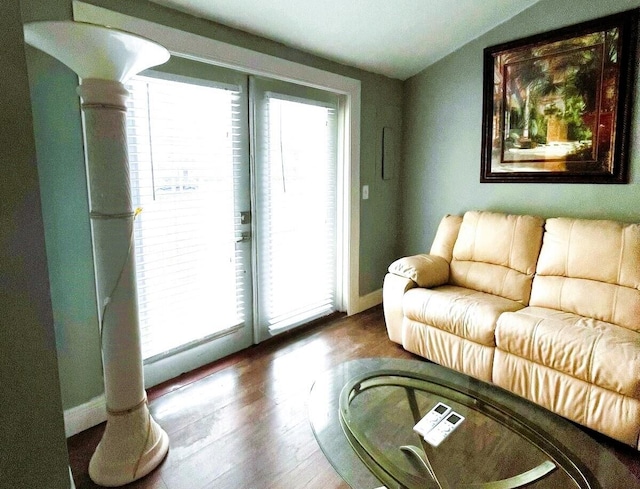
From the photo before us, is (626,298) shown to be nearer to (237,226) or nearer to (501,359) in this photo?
(501,359)

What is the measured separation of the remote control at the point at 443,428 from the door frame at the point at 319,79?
6.33 feet

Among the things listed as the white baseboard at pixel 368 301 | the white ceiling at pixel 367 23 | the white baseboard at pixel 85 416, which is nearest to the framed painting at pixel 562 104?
the white ceiling at pixel 367 23

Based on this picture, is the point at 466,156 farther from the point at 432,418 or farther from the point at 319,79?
the point at 432,418

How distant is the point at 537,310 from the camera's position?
7.50 feet

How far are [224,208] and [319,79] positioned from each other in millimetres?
1203

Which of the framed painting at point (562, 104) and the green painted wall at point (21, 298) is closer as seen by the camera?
the green painted wall at point (21, 298)

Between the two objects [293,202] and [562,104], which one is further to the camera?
[293,202]

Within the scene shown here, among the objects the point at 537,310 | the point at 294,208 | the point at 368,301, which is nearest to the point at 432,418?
the point at 537,310

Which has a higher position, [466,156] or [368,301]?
[466,156]

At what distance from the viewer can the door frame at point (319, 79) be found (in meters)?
1.87

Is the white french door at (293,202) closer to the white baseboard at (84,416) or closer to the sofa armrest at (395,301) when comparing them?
the sofa armrest at (395,301)

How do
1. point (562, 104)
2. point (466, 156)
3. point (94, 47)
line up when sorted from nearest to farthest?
point (94, 47) → point (562, 104) → point (466, 156)

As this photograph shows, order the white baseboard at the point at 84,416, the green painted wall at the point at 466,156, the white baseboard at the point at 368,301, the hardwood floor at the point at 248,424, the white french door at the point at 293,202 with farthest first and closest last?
the white baseboard at the point at 368,301
the white french door at the point at 293,202
the green painted wall at the point at 466,156
the white baseboard at the point at 84,416
the hardwood floor at the point at 248,424

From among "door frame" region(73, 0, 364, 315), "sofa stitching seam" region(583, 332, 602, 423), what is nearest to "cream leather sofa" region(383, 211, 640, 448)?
"sofa stitching seam" region(583, 332, 602, 423)
